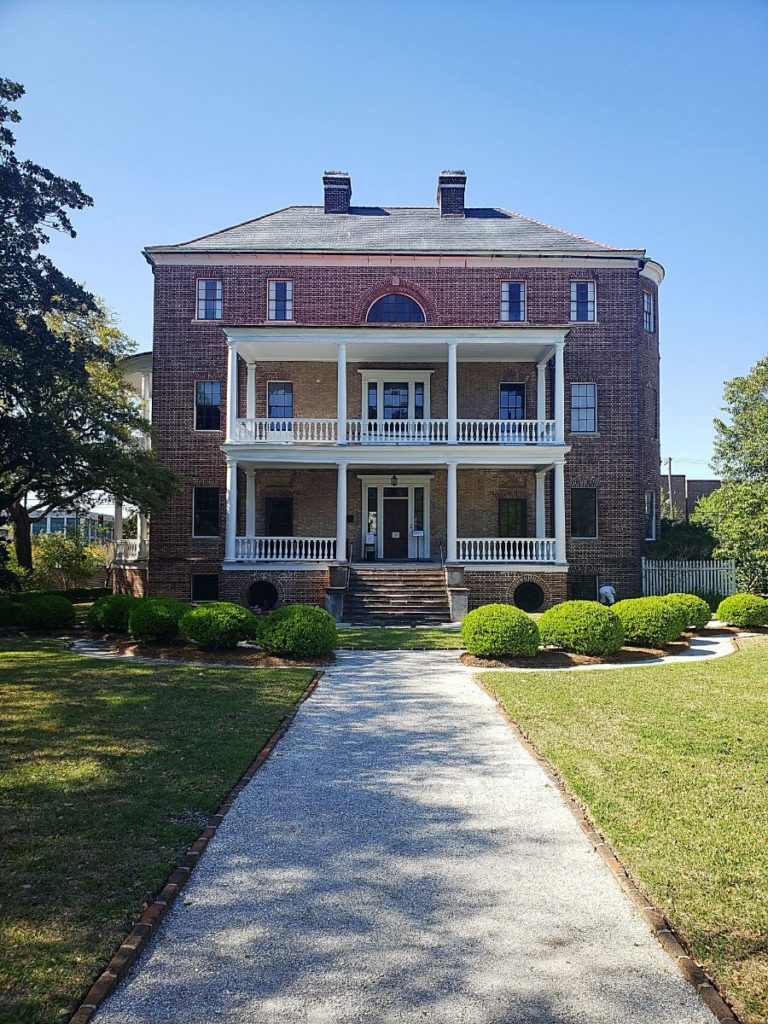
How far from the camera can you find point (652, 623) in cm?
1502

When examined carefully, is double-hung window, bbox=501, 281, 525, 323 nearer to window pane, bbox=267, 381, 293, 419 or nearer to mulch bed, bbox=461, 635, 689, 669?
window pane, bbox=267, 381, 293, 419

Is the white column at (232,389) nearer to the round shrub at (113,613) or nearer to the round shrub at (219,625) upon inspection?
the round shrub at (113,613)

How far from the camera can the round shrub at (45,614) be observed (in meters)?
17.7

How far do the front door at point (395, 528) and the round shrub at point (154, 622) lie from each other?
1156 cm

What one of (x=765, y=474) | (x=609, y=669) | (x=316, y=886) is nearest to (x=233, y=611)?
(x=609, y=669)

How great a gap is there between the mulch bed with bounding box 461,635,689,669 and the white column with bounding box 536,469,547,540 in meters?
9.90

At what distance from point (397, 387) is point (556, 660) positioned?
1446 centimetres

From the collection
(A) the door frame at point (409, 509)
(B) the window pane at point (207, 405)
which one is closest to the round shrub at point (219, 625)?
(A) the door frame at point (409, 509)

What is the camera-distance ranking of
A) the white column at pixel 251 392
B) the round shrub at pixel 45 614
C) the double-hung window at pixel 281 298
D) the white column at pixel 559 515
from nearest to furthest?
the round shrub at pixel 45 614
the white column at pixel 559 515
the white column at pixel 251 392
the double-hung window at pixel 281 298

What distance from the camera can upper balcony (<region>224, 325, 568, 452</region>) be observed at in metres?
22.5

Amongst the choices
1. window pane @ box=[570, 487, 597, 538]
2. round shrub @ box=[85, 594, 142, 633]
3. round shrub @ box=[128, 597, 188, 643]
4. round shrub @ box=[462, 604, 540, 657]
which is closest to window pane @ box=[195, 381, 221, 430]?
round shrub @ box=[85, 594, 142, 633]

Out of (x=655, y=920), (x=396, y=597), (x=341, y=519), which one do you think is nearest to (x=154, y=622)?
(x=396, y=597)

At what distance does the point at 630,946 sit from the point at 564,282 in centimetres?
2457

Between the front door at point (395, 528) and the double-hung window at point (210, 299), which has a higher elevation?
A: the double-hung window at point (210, 299)
